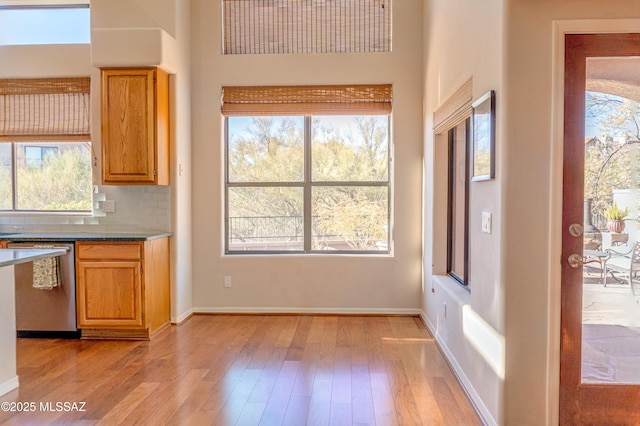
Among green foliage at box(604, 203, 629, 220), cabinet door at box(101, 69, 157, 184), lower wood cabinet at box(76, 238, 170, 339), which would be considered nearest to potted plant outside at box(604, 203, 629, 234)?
green foliage at box(604, 203, 629, 220)

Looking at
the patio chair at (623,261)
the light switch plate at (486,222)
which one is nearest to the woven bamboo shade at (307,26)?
the light switch plate at (486,222)

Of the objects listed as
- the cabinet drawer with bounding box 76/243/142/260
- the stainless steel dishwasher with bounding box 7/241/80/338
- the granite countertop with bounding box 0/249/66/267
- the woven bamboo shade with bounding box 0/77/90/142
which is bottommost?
the stainless steel dishwasher with bounding box 7/241/80/338

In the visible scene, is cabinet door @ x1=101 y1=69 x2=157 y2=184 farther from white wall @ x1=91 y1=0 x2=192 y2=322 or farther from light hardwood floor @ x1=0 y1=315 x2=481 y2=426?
light hardwood floor @ x1=0 y1=315 x2=481 y2=426

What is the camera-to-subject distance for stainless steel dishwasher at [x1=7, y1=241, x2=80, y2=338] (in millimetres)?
3879

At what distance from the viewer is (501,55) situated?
2199mm

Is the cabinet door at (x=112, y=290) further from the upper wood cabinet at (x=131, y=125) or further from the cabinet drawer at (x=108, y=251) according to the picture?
the upper wood cabinet at (x=131, y=125)

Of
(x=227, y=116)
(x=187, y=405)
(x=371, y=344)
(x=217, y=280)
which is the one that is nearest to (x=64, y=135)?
(x=227, y=116)

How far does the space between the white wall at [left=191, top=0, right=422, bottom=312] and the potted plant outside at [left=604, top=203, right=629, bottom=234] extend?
241 centimetres

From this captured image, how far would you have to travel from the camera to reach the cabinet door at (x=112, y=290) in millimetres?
3852

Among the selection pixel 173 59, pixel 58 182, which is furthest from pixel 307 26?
pixel 58 182

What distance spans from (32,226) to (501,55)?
4.59 m

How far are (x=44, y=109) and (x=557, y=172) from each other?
15.3 feet

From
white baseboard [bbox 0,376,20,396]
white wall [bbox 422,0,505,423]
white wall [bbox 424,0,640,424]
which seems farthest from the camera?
white baseboard [bbox 0,376,20,396]

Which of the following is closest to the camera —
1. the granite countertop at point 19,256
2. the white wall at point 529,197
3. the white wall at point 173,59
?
the white wall at point 529,197
